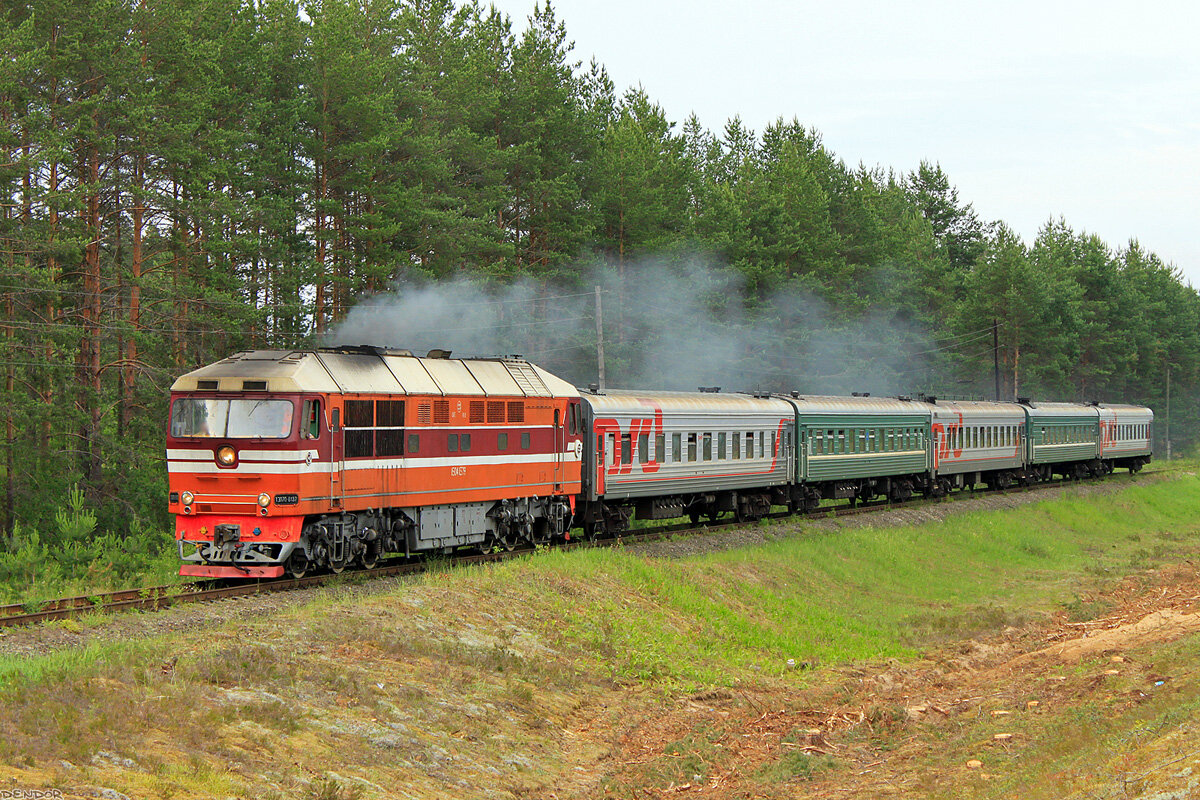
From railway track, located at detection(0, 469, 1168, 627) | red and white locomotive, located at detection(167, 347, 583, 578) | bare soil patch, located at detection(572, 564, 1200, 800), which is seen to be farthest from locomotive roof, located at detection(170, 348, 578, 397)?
bare soil patch, located at detection(572, 564, 1200, 800)

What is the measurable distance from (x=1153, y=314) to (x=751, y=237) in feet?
194

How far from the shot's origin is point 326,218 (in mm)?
38562

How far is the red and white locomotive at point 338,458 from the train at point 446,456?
0.03 meters

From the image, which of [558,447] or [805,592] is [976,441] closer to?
[805,592]

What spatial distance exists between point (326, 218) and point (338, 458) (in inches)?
879

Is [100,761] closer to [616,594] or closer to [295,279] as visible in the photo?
[616,594]

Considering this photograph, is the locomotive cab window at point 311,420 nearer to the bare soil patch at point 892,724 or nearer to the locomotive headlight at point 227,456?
the locomotive headlight at point 227,456

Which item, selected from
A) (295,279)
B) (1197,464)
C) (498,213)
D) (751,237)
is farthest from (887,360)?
(295,279)

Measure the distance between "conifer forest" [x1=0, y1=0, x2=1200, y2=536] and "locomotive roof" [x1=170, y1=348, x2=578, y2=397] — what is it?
1054 centimetres

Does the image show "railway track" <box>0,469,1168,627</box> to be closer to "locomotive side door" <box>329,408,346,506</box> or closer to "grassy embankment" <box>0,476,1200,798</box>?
"locomotive side door" <box>329,408,346,506</box>

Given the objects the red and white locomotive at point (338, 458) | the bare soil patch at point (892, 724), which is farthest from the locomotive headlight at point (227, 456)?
the bare soil patch at point (892, 724)

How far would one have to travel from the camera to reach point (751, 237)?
55.3 meters

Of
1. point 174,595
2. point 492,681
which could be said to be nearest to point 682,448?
point 174,595

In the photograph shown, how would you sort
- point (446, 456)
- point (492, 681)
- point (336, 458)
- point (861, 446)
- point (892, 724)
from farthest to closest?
point (861, 446), point (446, 456), point (336, 458), point (892, 724), point (492, 681)
